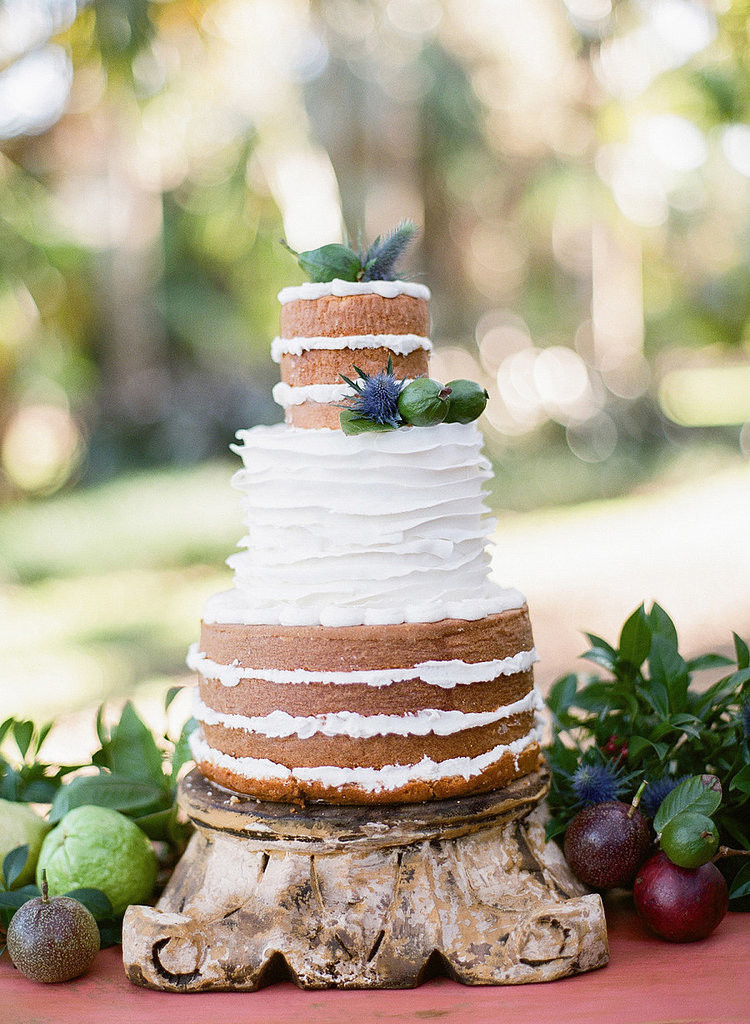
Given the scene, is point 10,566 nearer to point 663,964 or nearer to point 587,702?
point 587,702

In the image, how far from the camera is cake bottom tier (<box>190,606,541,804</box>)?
190 centimetres

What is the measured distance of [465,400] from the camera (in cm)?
200

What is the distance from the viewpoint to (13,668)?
659cm

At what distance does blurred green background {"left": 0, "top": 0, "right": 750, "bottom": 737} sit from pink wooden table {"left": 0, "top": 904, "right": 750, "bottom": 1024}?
197 inches

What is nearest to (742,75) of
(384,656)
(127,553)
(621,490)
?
(621,490)

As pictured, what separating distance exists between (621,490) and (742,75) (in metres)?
5.64

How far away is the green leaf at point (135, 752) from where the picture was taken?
2426mm

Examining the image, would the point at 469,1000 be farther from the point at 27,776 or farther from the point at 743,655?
the point at 27,776

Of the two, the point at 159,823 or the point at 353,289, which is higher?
the point at 353,289

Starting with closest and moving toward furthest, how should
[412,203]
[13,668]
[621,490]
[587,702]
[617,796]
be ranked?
[617,796]
[587,702]
[13,668]
[621,490]
[412,203]

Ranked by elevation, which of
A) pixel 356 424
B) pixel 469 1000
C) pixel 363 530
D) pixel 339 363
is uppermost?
pixel 339 363

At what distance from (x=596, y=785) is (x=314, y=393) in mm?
1063

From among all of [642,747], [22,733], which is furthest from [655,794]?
[22,733]

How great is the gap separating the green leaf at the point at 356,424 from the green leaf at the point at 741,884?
1.19 m
